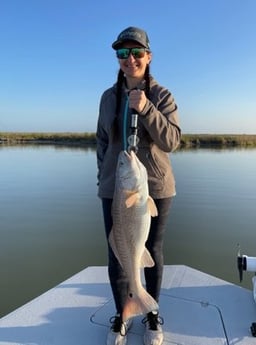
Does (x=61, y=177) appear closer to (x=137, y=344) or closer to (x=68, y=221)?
(x=68, y=221)

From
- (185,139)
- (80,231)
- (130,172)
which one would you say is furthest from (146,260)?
(185,139)

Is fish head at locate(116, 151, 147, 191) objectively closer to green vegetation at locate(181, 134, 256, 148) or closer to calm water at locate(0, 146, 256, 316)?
calm water at locate(0, 146, 256, 316)

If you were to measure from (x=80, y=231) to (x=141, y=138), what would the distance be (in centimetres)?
568

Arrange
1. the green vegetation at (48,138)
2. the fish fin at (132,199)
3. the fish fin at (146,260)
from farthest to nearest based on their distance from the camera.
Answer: the green vegetation at (48,138) → the fish fin at (146,260) → the fish fin at (132,199)

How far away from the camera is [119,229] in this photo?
236cm

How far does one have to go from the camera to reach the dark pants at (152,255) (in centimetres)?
261

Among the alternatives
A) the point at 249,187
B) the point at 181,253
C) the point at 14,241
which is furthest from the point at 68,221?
the point at 249,187

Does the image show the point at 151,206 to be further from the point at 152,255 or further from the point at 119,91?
the point at 119,91

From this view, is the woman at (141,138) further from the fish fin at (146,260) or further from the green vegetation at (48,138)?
the green vegetation at (48,138)

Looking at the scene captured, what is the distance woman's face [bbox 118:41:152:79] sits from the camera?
7.71ft

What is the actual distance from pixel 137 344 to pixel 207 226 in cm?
594

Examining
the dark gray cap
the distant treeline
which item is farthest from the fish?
the distant treeline

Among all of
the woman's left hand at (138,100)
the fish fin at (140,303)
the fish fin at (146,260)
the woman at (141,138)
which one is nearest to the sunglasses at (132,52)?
the woman at (141,138)

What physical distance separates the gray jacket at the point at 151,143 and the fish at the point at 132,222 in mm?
204
